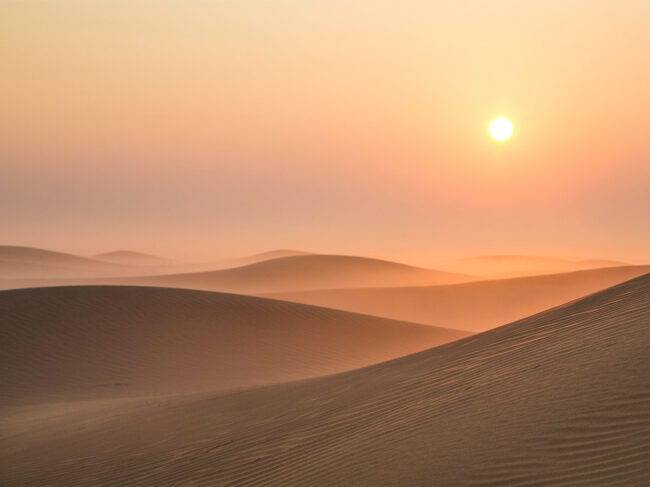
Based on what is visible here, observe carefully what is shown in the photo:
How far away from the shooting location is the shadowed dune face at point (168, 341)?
15.8 metres

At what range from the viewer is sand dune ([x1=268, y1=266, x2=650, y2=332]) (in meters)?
40.2

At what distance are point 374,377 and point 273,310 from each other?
1416 centimetres

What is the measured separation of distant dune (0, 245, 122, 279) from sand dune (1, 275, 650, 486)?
287ft

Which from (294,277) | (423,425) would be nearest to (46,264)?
(294,277)

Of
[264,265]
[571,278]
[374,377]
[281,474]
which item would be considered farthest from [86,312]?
[264,265]

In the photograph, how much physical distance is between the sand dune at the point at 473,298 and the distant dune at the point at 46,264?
2179 inches

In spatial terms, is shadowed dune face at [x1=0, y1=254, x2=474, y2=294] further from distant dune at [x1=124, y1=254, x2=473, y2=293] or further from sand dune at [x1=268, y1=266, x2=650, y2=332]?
sand dune at [x1=268, y1=266, x2=650, y2=332]

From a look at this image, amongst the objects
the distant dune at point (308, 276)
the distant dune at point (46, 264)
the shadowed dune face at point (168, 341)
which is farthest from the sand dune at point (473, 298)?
the distant dune at point (46, 264)

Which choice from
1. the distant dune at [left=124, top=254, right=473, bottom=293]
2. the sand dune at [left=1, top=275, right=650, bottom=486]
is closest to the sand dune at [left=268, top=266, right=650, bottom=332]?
the distant dune at [left=124, top=254, right=473, bottom=293]

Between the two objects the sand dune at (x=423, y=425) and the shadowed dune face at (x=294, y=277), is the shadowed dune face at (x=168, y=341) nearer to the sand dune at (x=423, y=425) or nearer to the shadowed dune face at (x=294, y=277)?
the sand dune at (x=423, y=425)

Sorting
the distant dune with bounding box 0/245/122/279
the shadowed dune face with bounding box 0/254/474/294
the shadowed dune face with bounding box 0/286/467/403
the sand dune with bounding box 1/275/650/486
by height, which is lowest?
the sand dune with bounding box 1/275/650/486

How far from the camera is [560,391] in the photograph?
5.68m

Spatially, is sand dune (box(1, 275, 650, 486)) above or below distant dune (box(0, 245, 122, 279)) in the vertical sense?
below

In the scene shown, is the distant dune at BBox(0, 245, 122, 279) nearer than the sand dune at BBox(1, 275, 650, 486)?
No
